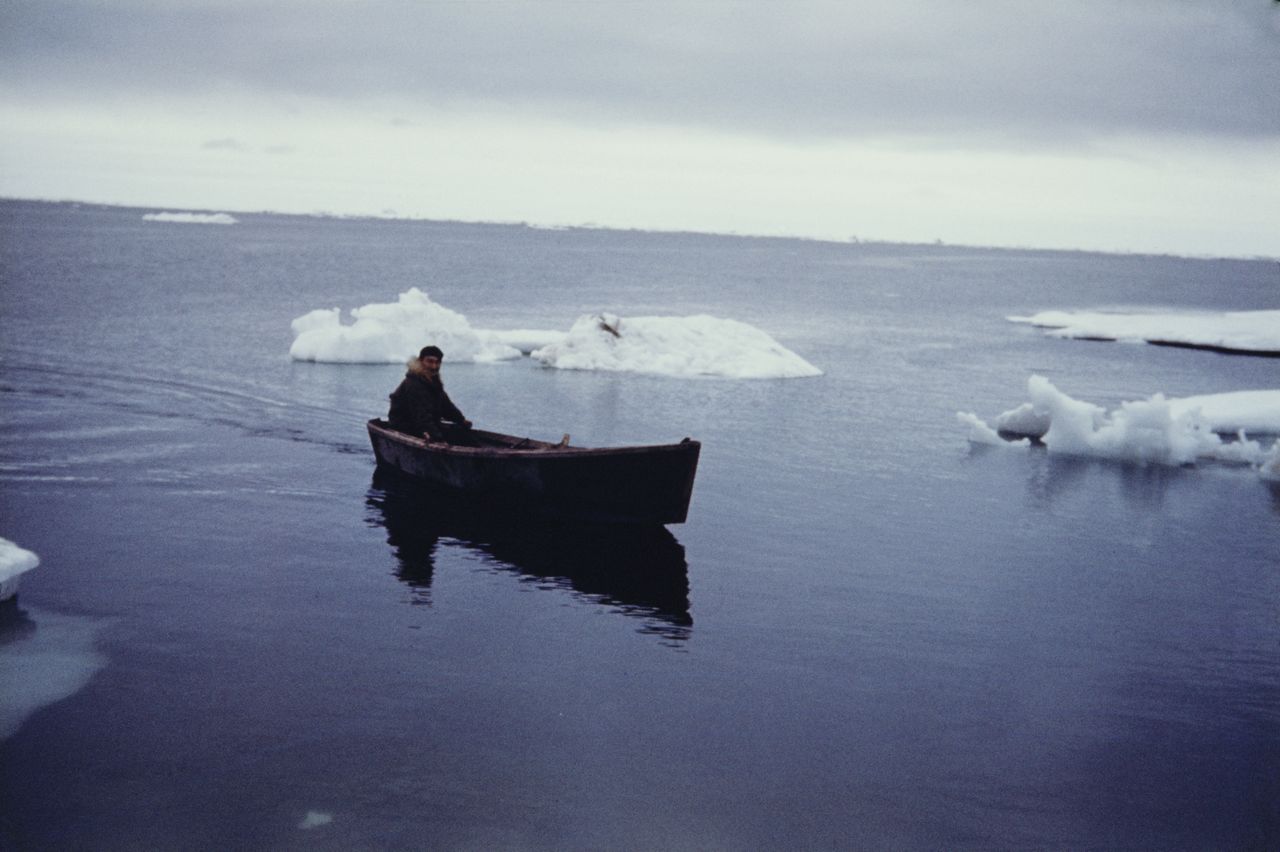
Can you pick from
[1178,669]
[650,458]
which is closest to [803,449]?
[650,458]

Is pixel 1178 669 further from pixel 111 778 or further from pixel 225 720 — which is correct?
pixel 111 778

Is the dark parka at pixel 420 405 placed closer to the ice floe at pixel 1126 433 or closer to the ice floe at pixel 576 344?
the ice floe at pixel 1126 433

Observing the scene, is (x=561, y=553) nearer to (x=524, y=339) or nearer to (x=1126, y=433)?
(x=1126, y=433)

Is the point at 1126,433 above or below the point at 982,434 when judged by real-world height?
above

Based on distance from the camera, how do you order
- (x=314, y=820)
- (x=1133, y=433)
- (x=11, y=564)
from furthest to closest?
1. (x=1133, y=433)
2. (x=11, y=564)
3. (x=314, y=820)

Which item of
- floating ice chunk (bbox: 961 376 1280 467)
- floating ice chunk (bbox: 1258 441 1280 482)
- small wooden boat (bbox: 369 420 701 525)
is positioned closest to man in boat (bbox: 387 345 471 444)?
small wooden boat (bbox: 369 420 701 525)

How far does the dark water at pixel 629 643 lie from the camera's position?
8.39m

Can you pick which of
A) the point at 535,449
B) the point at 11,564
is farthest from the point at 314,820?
the point at 535,449

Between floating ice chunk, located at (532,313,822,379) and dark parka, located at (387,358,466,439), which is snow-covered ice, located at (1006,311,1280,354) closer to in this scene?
floating ice chunk, located at (532,313,822,379)

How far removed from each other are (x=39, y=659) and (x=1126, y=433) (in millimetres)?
19045

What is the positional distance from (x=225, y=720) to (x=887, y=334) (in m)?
44.3

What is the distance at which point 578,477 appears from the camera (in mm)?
15297

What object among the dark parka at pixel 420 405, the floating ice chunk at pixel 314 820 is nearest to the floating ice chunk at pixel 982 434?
the dark parka at pixel 420 405

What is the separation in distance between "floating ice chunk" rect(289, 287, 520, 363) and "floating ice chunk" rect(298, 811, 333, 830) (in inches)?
918
